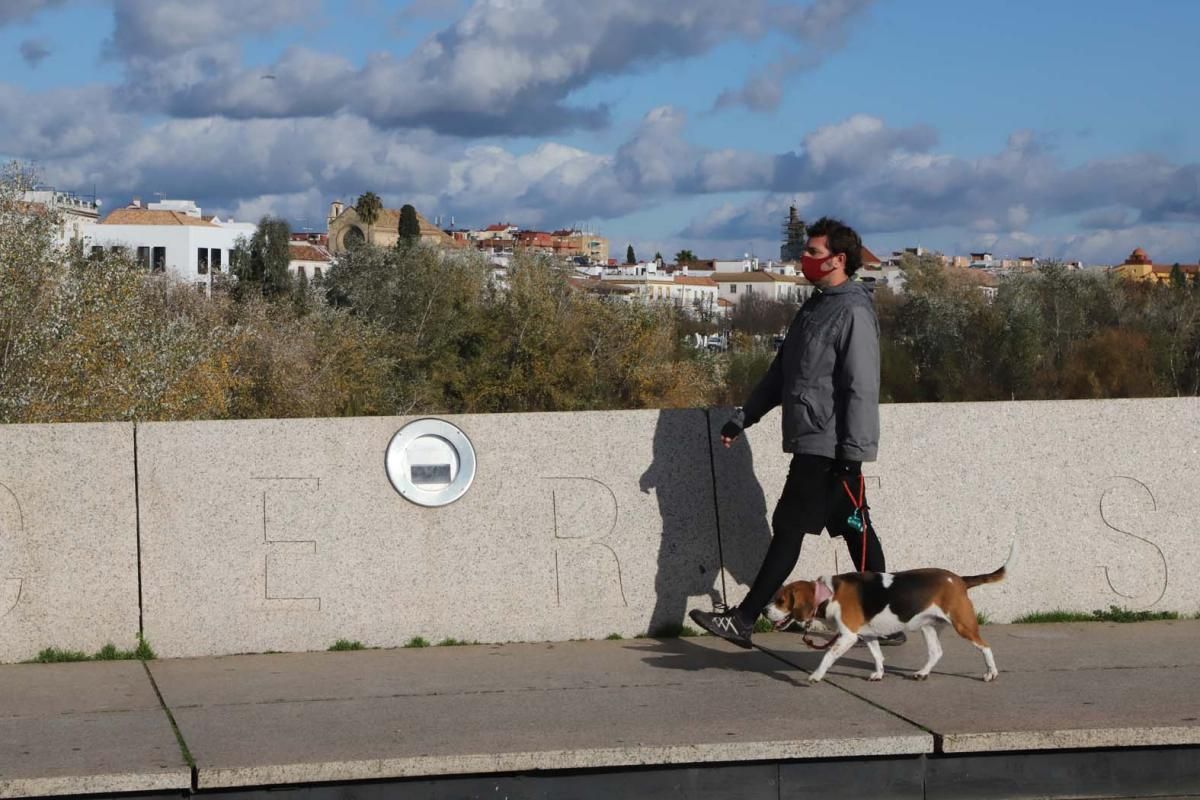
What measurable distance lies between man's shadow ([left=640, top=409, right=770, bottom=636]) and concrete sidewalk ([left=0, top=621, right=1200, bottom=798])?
13.4 inches

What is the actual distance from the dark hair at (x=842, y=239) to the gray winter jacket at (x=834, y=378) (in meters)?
0.14

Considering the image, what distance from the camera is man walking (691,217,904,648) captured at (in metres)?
6.86

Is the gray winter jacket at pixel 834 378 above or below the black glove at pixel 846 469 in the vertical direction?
above

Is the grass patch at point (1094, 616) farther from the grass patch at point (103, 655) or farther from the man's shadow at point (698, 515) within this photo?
the grass patch at point (103, 655)

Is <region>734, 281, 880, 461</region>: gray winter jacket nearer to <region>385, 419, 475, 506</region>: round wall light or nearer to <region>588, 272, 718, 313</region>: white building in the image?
<region>385, 419, 475, 506</region>: round wall light

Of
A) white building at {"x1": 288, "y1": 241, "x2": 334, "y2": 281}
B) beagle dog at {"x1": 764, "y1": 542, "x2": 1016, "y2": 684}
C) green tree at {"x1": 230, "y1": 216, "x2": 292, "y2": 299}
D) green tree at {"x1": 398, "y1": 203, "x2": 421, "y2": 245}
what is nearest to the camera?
beagle dog at {"x1": 764, "y1": 542, "x2": 1016, "y2": 684}

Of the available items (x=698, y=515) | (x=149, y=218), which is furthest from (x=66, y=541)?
(x=149, y=218)

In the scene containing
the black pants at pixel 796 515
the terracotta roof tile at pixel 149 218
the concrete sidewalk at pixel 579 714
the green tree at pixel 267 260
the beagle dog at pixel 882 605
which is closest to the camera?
the concrete sidewalk at pixel 579 714

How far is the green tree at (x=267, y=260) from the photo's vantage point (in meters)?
91.6

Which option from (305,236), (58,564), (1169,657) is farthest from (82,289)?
(305,236)

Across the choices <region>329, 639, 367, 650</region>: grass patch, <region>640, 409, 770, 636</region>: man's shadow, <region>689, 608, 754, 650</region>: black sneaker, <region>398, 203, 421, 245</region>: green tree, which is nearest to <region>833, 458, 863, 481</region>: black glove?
<region>689, 608, 754, 650</region>: black sneaker

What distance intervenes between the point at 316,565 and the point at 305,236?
524ft

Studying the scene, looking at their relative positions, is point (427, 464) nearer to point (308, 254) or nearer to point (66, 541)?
point (66, 541)

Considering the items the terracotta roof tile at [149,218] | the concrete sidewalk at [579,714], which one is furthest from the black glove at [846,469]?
the terracotta roof tile at [149,218]
